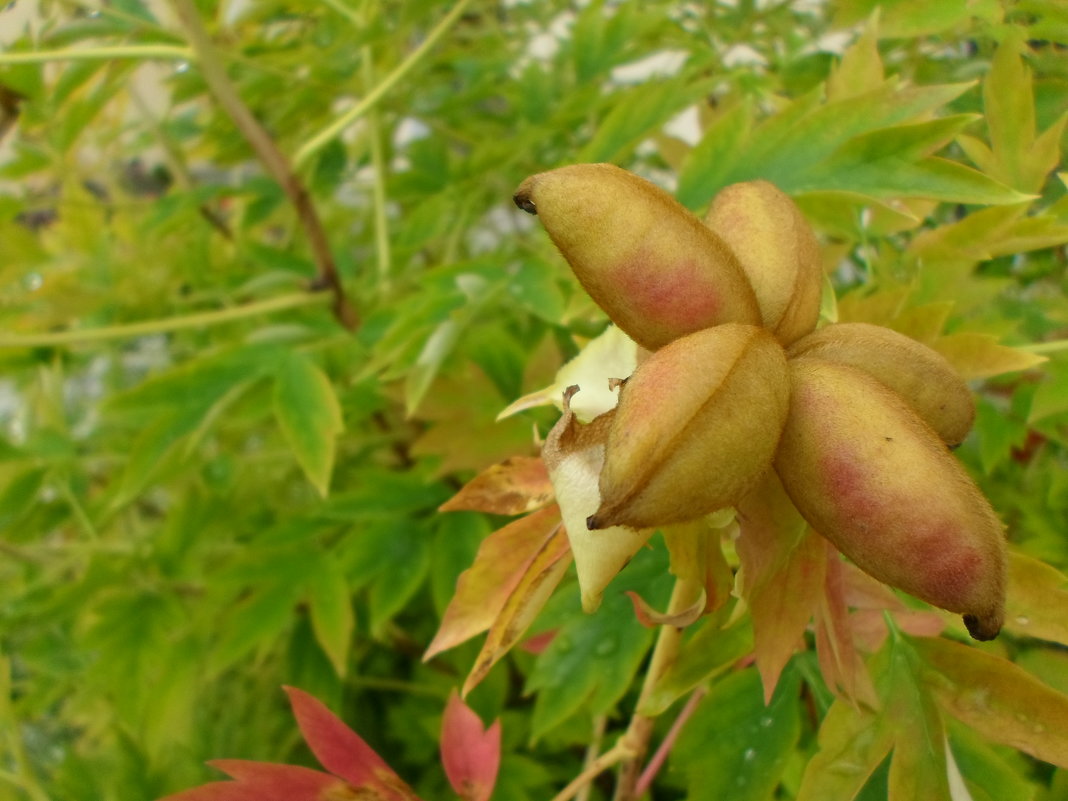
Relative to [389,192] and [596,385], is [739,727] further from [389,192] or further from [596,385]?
[389,192]

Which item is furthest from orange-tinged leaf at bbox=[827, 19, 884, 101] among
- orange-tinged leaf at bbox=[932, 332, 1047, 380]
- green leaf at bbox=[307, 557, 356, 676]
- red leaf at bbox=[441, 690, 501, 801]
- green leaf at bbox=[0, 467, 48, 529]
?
green leaf at bbox=[0, 467, 48, 529]

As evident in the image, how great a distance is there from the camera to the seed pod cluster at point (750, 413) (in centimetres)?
22

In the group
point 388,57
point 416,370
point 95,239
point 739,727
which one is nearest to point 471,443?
point 416,370

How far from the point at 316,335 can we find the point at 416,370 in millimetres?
172

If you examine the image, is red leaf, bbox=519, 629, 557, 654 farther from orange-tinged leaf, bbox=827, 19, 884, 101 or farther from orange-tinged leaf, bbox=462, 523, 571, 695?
orange-tinged leaf, bbox=827, 19, 884, 101

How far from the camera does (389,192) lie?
2.67 ft

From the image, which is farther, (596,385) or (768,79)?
(768,79)

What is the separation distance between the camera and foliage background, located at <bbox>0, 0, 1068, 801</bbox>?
1.34 feet

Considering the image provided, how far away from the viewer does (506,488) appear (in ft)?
1.07

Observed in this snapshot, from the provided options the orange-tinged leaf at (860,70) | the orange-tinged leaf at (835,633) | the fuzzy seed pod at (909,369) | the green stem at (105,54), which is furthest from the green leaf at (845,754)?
the green stem at (105,54)

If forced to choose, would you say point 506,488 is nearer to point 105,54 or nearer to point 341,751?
point 341,751

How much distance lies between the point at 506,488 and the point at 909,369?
6.0 inches

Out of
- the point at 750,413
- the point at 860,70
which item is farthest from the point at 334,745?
the point at 860,70

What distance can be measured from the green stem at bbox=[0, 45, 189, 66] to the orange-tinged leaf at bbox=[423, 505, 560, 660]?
18.4 inches
